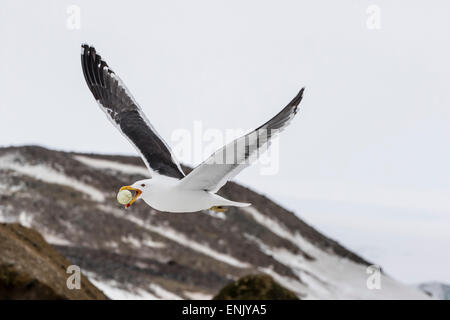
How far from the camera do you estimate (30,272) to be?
13953 mm

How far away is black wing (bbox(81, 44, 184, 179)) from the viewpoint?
32.6 feet

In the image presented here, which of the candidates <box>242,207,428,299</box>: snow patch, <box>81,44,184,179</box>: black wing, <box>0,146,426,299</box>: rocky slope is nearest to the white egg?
<box>81,44,184,179</box>: black wing

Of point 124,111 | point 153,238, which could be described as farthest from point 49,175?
point 124,111

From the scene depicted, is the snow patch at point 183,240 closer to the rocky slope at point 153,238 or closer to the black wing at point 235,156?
the rocky slope at point 153,238

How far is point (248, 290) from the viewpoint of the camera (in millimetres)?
16891

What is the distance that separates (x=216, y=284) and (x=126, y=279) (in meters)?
4.70

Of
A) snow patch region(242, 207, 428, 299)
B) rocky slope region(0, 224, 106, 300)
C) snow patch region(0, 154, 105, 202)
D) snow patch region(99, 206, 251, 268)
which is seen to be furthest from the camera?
snow patch region(0, 154, 105, 202)

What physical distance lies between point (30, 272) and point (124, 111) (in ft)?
14.5

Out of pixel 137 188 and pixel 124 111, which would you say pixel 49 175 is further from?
pixel 137 188

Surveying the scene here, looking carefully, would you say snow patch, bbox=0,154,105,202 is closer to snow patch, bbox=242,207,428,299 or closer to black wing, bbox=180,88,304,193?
snow patch, bbox=242,207,428,299

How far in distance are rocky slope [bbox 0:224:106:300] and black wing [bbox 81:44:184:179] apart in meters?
4.28
